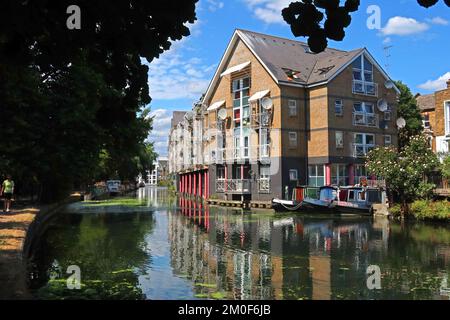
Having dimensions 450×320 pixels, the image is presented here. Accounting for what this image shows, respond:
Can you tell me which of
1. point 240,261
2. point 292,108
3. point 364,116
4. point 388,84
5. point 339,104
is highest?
point 388,84

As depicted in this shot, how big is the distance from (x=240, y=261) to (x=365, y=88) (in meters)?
31.0

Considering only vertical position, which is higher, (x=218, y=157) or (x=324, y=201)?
(x=218, y=157)

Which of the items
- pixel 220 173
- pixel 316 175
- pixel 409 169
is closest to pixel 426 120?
pixel 316 175

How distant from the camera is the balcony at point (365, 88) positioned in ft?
137

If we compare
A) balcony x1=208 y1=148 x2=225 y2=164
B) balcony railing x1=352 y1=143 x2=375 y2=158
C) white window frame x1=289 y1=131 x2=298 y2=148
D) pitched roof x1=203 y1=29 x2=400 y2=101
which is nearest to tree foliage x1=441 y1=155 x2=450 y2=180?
balcony railing x1=352 y1=143 x2=375 y2=158

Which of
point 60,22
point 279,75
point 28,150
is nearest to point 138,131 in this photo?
point 28,150

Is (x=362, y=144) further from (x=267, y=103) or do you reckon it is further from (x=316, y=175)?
(x=267, y=103)

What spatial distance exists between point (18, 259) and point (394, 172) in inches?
996

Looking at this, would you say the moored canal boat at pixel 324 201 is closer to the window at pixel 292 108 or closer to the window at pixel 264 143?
the window at pixel 264 143

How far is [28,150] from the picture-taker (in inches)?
989

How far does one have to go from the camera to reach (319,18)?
547cm

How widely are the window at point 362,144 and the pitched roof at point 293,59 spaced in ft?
19.8

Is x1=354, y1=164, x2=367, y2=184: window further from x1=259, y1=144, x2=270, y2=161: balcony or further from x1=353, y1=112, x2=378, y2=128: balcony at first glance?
x1=259, y1=144, x2=270, y2=161: balcony

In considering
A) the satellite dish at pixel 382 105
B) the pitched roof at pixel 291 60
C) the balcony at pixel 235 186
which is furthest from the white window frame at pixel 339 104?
the balcony at pixel 235 186
